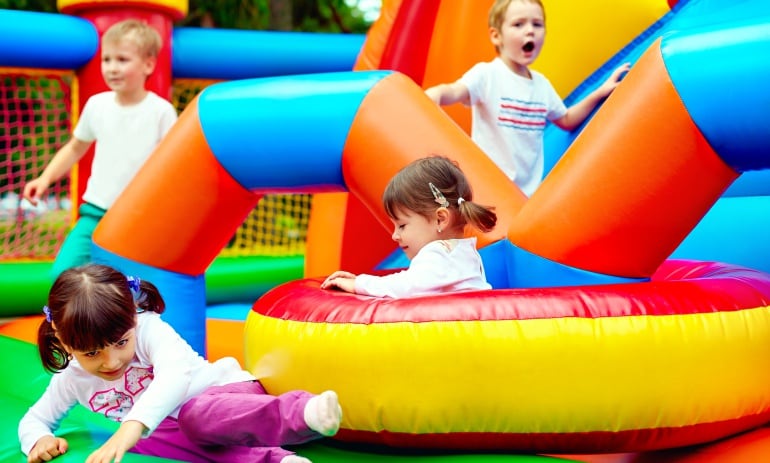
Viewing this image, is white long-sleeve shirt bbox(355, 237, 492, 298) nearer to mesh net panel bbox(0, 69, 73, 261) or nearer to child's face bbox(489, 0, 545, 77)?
child's face bbox(489, 0, 545, 77)

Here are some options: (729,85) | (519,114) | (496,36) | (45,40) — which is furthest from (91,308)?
(45,40)

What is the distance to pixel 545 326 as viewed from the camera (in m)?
1.87

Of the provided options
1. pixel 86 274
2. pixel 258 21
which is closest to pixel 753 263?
pixel 86 274

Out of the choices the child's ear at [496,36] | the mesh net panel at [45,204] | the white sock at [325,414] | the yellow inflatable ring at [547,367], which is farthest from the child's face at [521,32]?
the mesh net panel at [45,204]

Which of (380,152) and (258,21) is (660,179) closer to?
(380,152)

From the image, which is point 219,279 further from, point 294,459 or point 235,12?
point 235,12

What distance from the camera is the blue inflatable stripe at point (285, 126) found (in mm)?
2541

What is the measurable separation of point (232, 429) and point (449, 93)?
4.81ft

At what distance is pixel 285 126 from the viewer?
8.38 feet

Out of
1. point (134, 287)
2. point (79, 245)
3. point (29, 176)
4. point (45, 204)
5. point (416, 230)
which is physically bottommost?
point (29, 176)

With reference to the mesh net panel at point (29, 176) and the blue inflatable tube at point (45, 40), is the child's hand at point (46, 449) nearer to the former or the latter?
the blue inflatable tube at point (45, 40)

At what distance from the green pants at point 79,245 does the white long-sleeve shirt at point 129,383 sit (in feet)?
3.78

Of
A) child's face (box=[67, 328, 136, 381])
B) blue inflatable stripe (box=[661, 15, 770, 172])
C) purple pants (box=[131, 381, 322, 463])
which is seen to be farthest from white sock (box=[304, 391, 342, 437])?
blue inflatable stripe (box=[661, 15, 770, 172])

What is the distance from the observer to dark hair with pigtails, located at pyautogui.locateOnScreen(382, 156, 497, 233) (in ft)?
6.82
